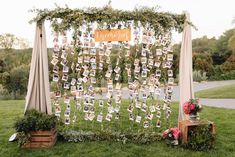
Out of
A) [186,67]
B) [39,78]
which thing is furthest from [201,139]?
[39,78]

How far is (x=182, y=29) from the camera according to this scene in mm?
6137

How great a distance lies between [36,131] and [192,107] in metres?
2.80

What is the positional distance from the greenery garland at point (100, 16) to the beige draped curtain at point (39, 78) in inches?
10.4

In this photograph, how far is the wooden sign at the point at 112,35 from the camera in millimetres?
5953

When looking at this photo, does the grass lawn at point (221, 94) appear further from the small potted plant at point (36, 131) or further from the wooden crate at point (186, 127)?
the small potted plant at point (36, 131)

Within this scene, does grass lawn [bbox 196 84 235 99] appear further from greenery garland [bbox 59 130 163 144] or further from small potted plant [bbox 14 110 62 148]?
small potted plant [bbox 14 110 62 148]

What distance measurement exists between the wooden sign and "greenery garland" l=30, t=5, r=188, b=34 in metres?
0.17

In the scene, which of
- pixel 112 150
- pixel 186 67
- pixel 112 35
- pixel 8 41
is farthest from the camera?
pixel 8 41

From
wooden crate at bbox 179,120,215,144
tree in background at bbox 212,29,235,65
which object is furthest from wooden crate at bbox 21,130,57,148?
tree in background at bbox 212,29,235,65

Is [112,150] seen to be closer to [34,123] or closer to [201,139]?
[34,123]

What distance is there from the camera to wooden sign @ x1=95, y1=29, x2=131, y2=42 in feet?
19.5

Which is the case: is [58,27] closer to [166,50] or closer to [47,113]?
[47,113]

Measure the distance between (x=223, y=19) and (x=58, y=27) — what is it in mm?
24079

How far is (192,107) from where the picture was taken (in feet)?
18.7
